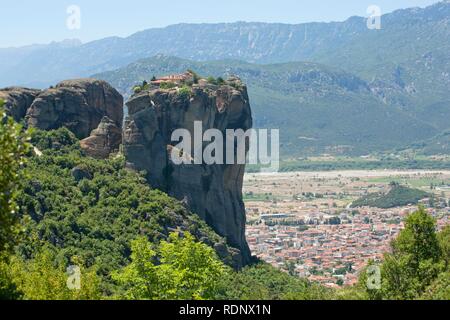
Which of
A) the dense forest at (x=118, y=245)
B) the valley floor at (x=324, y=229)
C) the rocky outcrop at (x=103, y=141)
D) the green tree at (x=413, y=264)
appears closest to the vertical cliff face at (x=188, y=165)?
the dense forest at (x=118, y=245)

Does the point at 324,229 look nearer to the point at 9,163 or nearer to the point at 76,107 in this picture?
the point at 76,107

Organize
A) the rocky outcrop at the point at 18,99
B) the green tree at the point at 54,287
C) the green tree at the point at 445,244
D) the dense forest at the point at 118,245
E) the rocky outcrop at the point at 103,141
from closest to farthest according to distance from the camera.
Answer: the green tree at the point at 54,287 < the dense forest at the point at 118,245 < the green tree at the point at 445,244 < the rocky outcrop at the point at 18,99 < the rocky outcrop at the point at 103,141

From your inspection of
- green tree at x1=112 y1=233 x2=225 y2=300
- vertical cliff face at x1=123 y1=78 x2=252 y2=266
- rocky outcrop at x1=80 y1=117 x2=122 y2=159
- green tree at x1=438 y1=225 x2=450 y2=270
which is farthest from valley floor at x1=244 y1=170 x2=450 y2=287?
green tree at x1=112 y1=233 x2=225 y2=300

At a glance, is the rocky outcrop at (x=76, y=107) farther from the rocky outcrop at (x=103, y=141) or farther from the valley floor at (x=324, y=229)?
the valley floor at (x=324, y=229)

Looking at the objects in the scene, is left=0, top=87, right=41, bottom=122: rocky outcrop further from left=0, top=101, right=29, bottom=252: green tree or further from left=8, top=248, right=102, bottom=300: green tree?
left=0, top=101, right=29, bottom=252: green tree
